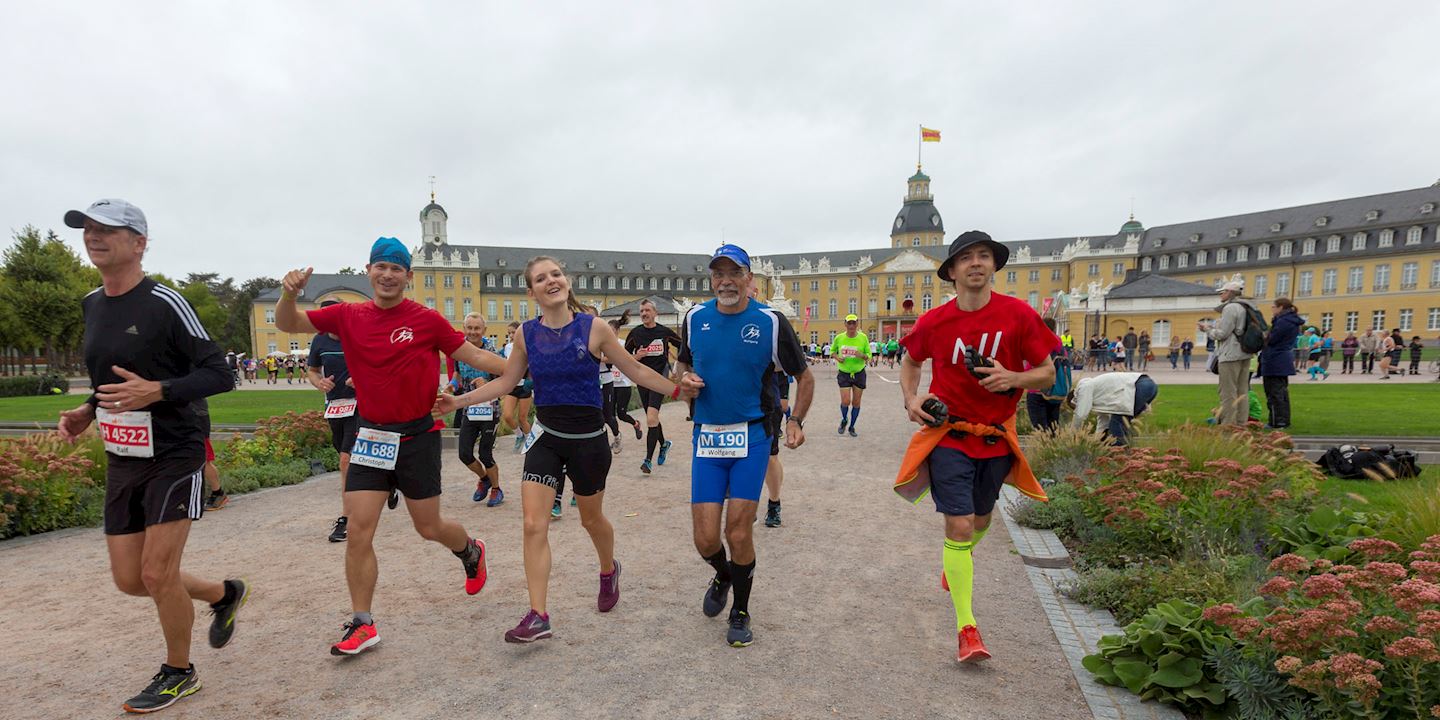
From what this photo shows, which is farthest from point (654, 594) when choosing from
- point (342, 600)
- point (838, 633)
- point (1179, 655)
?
point (1179, 655)

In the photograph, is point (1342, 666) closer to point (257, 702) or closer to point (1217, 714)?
point (1217, 714)

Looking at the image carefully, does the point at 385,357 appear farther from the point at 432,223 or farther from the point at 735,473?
the point at 432,223

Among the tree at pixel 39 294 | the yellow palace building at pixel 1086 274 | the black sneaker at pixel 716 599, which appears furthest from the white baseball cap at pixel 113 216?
the tree at pixel 39 294

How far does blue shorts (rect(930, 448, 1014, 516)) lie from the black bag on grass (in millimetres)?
5569

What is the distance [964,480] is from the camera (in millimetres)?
3805

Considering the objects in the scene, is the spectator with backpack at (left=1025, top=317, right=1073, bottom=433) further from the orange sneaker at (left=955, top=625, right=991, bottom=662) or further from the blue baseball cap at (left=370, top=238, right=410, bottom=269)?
the blue baseball cap at (left=370, top=238, right=410, bottom=269)

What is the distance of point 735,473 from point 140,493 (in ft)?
9.65

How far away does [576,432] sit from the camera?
4.07 m

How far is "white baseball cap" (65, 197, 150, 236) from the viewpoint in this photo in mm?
3084

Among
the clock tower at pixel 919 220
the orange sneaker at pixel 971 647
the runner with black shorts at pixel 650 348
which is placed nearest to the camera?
the orange sneaker at pixel 971 647

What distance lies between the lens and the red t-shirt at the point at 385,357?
3826mm

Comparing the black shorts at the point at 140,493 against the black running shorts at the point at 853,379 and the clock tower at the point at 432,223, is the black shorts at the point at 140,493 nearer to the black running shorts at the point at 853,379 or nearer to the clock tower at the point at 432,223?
the black running shorts at the point at 853,379

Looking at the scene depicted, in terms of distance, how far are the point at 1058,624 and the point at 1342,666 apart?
65.2 inches

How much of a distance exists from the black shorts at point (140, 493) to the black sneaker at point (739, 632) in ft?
9.02
